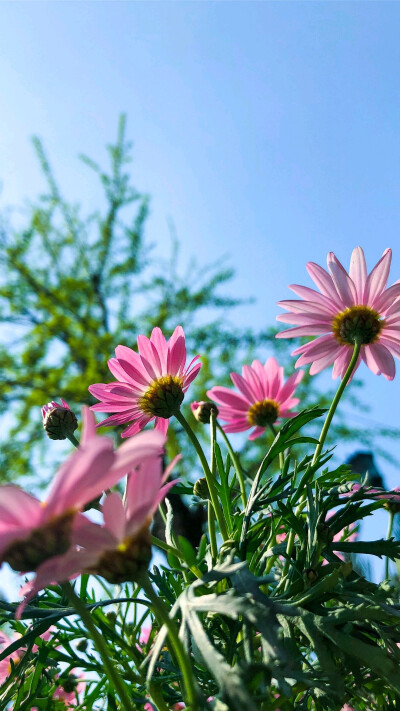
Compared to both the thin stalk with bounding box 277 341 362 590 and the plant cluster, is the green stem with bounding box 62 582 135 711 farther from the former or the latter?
the thin stalk with bounding box 277 341 362 590

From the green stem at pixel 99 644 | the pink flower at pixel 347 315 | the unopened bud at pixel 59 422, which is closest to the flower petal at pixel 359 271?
the pink flower at pixel 347 315

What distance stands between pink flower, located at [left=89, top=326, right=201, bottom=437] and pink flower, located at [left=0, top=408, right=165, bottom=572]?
29 cm

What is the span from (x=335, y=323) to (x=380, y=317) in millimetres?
42

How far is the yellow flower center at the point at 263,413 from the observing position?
74cm

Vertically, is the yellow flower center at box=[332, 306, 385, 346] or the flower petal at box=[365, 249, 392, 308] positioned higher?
the flower petal at box=[365, 249, 392, 308]

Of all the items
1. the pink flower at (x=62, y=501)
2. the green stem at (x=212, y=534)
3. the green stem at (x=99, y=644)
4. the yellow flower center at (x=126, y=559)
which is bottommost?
the green stem at (x=99, y=644)

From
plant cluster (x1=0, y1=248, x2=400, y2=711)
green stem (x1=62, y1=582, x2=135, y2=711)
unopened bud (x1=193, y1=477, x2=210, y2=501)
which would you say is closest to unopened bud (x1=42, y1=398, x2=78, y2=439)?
plant cluster (x1=0, y1=248, x2=400, y2=711)

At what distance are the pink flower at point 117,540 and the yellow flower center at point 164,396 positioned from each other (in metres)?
0.27

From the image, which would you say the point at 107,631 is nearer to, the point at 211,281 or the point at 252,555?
the point at 252,555

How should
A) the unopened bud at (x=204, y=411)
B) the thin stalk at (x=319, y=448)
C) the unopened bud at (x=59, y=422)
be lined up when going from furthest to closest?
the unopened bud at (x=204, y=411)
the unopened bud at (x=59, y=422)
the thin stalk at (x=319, y=448)

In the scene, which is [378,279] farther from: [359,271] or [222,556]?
[222,556]

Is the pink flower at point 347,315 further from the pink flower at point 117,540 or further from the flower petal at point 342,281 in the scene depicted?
the pink flower at point 117,540

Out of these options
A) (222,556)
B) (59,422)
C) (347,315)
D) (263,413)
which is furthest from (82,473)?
(263,413)

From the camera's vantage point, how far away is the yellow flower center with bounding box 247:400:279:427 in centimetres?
74
